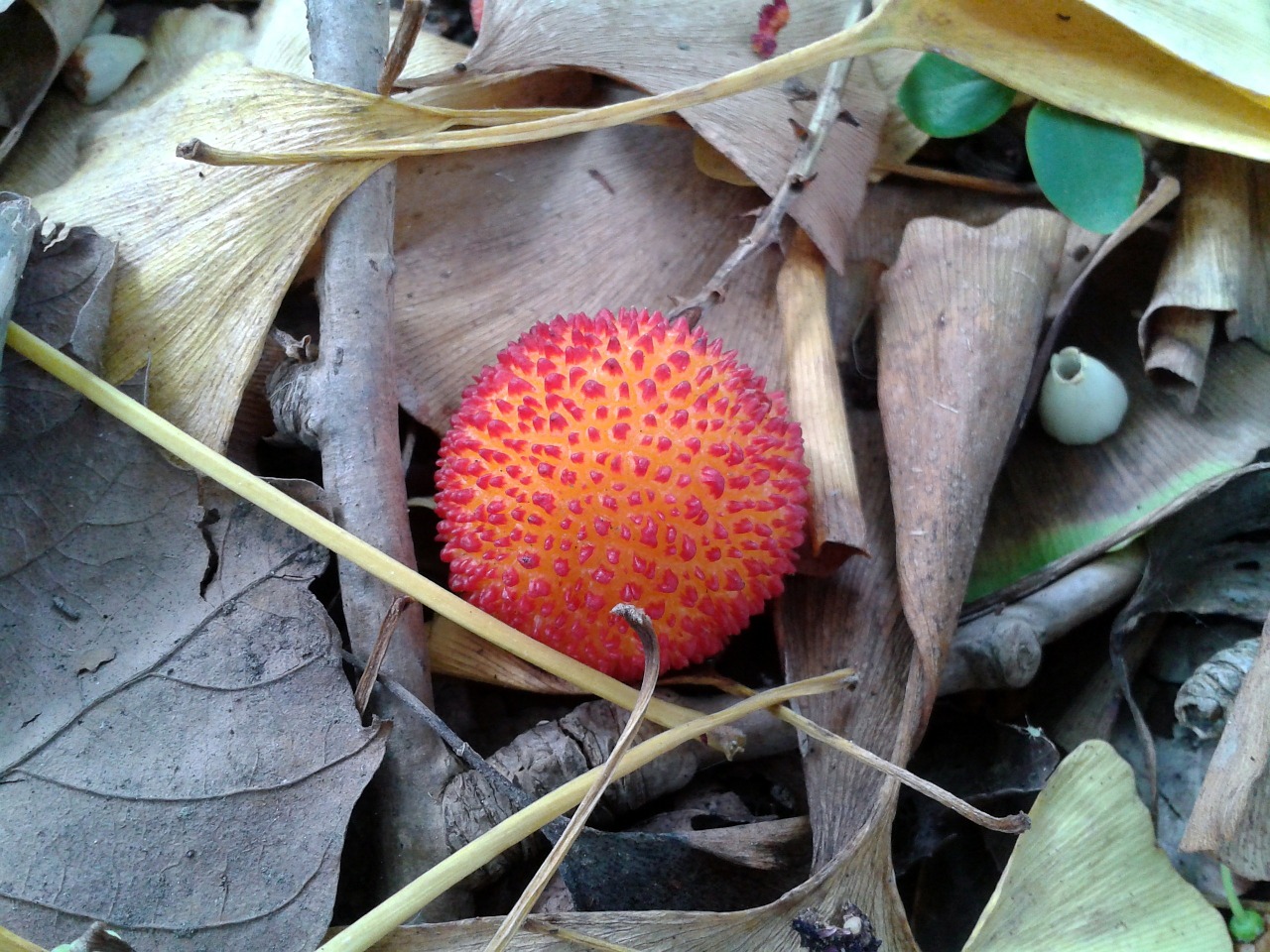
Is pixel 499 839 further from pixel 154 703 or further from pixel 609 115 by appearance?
pixel 609 115

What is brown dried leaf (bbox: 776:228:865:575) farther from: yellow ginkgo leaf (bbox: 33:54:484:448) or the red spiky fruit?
yellow ginkgo leaf (bbox: 33:54:484:448)

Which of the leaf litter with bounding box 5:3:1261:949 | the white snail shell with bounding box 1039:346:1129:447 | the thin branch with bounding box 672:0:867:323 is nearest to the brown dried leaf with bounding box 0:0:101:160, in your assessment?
the leaf litter with bounding box 5:3:1261:949

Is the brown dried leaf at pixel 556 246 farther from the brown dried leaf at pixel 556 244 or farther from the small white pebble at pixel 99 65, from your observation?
the small white pebble at pixel 99 65

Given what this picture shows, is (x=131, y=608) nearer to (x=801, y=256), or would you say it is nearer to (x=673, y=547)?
(x=673, y=547)

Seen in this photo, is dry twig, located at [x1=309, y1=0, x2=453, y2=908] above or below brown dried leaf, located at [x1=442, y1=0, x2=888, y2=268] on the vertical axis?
below

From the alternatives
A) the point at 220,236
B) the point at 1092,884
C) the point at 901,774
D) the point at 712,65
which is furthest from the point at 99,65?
the point at 1092,884

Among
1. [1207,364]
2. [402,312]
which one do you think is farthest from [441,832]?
[1207,364]
